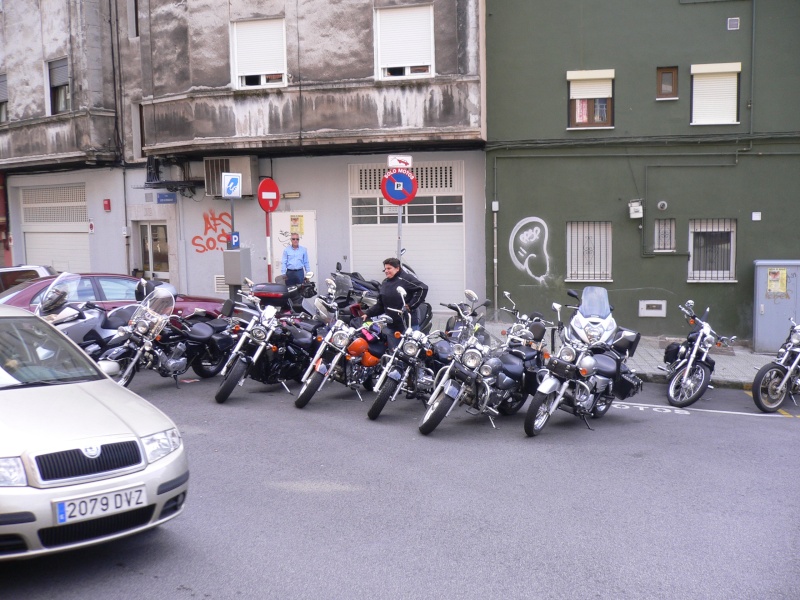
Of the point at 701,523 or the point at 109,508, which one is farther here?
the point at 701,523

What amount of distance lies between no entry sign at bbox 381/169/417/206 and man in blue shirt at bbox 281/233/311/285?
399 centimetres

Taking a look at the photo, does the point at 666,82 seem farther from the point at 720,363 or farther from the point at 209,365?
the point at 209,365

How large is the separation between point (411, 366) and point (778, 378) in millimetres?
4778

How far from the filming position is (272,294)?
38.8 feet

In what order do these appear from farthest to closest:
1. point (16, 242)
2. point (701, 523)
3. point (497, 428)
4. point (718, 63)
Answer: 1. point (16, 242)
2. point (718, 63)
3. point (497, 428)
4. point (701, 523)

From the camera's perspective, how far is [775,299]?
48.0 feet

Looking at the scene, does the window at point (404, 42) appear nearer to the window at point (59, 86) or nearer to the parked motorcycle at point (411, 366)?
the parked motorcycle at point (411, 366)

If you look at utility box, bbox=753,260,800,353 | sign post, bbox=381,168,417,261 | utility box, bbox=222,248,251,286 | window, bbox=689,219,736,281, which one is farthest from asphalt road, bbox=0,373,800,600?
window, bbox=689,219,736,281

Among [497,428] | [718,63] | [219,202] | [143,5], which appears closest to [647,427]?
[497,428]

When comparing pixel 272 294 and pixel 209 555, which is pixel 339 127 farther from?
pixel 209 555

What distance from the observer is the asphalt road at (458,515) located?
498cm

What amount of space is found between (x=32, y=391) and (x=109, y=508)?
1.20 meters

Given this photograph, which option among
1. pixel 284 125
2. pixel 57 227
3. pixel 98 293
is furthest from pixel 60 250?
pixel 98 293

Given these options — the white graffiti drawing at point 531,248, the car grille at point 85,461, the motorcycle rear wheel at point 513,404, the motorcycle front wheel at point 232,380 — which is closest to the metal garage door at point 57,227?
the white graffiti drawing at point 531,248
